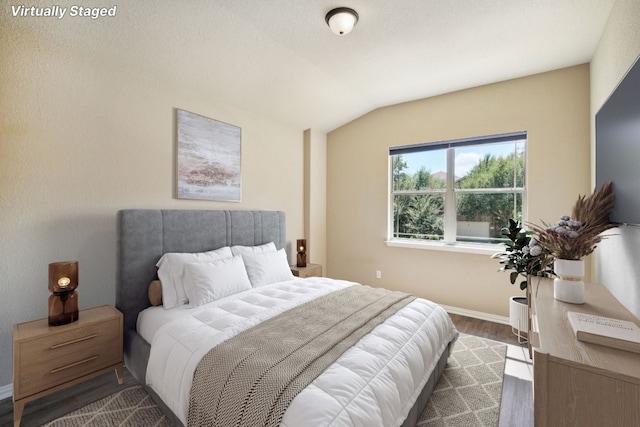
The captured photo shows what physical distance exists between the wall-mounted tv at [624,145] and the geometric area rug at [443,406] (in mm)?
1417

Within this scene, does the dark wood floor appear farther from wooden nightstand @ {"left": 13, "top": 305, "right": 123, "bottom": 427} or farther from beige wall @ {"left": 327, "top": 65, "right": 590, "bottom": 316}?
beige wall @ {"left": 327, "top": 65, "right": 590, "bottom": 316}

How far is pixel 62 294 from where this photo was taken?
6.16ft

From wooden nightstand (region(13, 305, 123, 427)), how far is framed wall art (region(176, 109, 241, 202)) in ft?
4.27

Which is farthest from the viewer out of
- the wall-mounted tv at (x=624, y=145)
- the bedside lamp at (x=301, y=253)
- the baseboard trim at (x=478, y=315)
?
the bedside lamp at (x=301, y=253)

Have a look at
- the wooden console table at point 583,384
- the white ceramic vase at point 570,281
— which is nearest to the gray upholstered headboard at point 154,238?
A: the wooden console table at point 583,384

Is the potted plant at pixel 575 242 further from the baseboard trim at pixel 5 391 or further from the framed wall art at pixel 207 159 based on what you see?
the baseboard trim at pixel 5 391

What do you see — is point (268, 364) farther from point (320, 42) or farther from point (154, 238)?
point (320, 42)

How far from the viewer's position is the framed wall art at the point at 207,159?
284 centimetres

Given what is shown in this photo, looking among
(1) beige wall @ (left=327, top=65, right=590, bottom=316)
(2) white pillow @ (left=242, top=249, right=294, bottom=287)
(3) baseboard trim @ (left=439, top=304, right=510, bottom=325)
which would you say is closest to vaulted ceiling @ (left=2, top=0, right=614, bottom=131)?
(1) beige wall @ (left=327, top=65, right=590, bottom=316)

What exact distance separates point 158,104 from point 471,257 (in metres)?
3.85

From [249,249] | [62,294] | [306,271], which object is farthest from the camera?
[306,271]

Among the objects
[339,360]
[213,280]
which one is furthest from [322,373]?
[213,280]

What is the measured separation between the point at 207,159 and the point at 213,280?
54.5 inches

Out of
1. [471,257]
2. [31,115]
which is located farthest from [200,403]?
[471,257]
